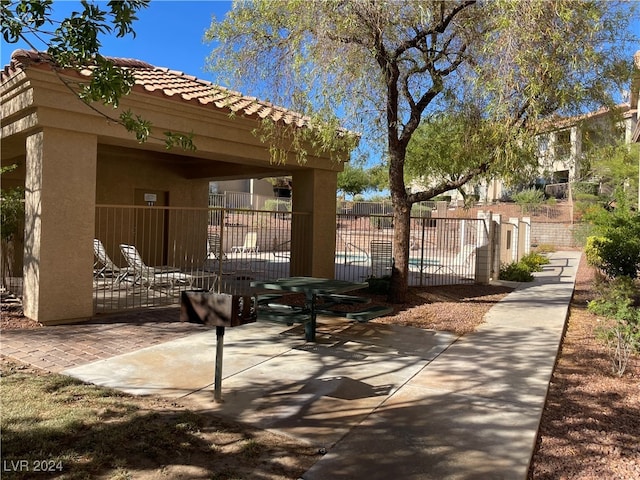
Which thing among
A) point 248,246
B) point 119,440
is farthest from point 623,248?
point 248,246

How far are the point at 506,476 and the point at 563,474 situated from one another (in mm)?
436

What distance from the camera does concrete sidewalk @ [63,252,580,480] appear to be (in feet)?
11.6

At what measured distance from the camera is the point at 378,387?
16.3 ft

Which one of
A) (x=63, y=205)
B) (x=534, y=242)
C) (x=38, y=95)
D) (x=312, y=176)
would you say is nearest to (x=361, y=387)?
(x=63, y=205)

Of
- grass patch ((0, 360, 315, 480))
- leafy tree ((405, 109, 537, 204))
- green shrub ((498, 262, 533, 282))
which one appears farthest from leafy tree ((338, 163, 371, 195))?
grass patch ((0, 360, 315, 480))

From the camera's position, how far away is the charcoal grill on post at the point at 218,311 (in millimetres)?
4105

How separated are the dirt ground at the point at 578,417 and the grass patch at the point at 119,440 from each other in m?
0.06

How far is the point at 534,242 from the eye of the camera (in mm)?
33719

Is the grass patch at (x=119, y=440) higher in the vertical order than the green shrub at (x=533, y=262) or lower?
lower

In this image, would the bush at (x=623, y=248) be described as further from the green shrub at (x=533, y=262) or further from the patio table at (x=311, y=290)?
the patio table at (x=311, y=290)

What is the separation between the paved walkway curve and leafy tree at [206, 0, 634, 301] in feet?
9.56

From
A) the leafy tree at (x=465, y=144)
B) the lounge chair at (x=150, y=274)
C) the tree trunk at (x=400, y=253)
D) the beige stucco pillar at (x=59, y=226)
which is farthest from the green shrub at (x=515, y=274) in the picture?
the beige stucco pillar at (x=59, y=226)

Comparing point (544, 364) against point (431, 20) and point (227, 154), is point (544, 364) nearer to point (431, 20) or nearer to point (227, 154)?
point (431, 20)

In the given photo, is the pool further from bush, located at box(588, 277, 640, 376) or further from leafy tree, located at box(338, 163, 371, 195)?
leafy tree, located at box(338, 163, 371, 195)
